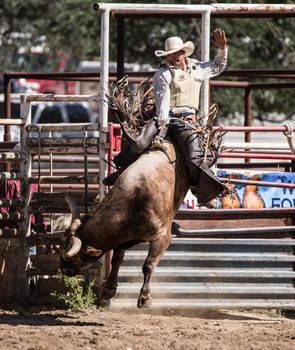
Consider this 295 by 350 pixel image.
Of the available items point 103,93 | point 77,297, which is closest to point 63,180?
point 103,93

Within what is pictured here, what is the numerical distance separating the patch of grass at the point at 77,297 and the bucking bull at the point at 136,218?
0.64 m

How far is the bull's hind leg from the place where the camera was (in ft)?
28.9

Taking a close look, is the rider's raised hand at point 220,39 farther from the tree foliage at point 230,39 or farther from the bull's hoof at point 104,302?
the tree foliage at point 230,39

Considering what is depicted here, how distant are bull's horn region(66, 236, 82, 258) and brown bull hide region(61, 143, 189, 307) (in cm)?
7

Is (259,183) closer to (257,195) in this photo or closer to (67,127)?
(257,195)

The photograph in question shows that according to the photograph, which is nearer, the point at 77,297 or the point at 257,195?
the point at 77,297

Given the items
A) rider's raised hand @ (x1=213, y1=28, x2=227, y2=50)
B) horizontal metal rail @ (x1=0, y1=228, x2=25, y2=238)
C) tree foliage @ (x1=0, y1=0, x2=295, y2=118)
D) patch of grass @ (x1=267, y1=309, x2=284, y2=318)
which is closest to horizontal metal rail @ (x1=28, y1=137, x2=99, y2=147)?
horizontal metal rail @ (x1=0, y1=228, x2=25, y2=238)

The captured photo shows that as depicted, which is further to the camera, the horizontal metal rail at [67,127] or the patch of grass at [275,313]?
the patch of grass at [275,313]

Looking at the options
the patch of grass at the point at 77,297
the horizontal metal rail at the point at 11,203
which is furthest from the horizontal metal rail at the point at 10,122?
the patch of grass at the point at 77,297

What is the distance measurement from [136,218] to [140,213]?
49 millimetres

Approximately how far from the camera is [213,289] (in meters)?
10.1

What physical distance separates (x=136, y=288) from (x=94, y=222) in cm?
116

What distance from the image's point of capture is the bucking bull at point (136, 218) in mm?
8859

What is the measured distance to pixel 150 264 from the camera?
349 inches
